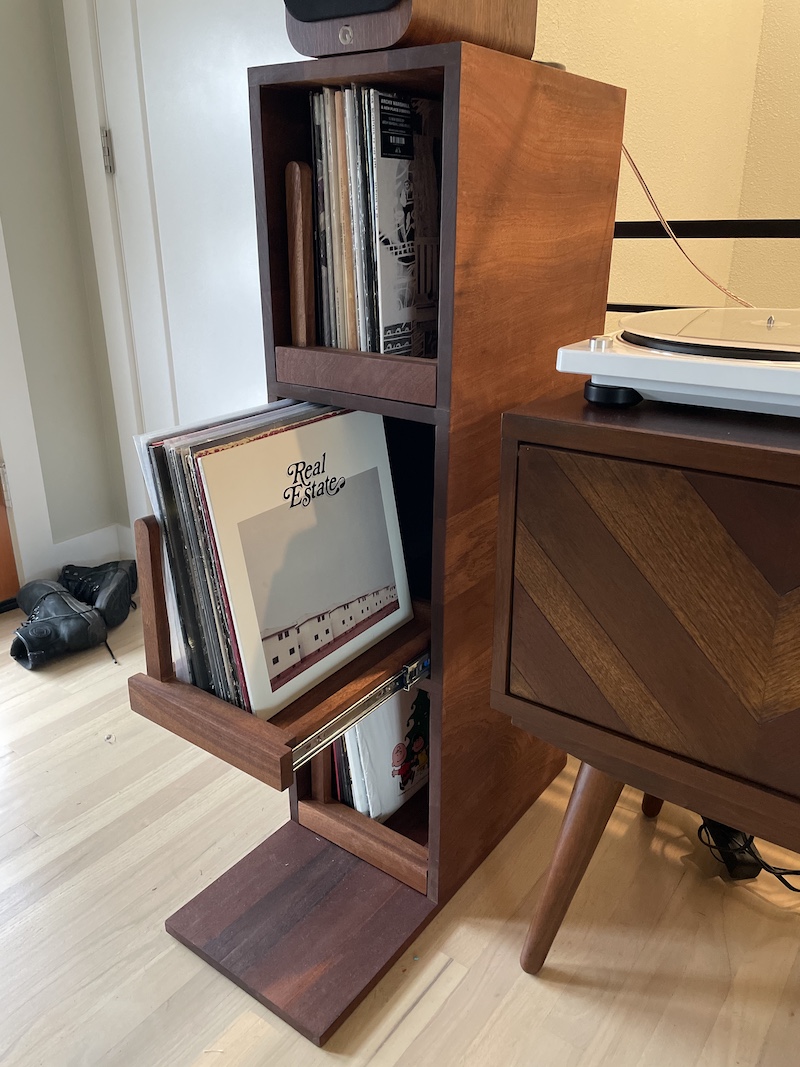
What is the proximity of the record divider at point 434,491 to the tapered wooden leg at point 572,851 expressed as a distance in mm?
137

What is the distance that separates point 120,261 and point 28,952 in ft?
4.15

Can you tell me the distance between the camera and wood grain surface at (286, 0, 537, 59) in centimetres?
67

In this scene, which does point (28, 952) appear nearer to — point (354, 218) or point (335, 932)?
point (335, 932)

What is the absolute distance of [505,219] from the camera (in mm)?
767

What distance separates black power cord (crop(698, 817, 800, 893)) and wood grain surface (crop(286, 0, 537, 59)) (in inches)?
36.5

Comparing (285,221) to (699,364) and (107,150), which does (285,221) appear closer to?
(699,364)

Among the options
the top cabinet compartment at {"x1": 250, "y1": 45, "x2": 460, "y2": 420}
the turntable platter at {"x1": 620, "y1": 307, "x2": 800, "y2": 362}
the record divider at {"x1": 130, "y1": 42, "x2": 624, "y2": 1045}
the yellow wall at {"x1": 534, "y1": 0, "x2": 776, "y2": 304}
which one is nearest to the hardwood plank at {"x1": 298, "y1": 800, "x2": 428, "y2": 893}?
the record divider at {"x1": 130, "y1": 42, "x2": 624, "y2": 1045}

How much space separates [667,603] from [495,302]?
0.35m

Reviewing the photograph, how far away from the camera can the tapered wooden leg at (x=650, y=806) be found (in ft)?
3.66

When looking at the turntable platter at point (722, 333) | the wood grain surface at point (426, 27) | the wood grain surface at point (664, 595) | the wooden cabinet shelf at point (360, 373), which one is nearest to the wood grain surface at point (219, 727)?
the wood grain surface at point (664, 595)

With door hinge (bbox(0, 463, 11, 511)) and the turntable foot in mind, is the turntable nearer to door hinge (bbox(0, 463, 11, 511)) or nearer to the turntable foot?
the turntable foot

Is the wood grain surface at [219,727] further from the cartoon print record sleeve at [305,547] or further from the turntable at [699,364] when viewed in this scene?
the turntable at [699,364]

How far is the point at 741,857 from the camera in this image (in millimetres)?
1017

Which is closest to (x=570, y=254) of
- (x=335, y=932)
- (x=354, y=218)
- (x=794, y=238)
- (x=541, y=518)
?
(x=354, y=218)
